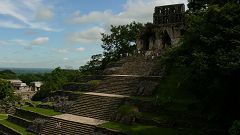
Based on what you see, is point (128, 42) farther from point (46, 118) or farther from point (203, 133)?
point (203, 133)

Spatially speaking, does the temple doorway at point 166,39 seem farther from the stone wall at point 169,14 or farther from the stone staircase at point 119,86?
the stone staircase at point 119,86

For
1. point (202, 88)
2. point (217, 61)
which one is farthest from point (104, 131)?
point (217, 61)

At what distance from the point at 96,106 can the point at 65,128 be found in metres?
3.14

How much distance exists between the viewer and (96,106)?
24.6 meters

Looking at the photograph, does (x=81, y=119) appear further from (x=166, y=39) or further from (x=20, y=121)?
(x=166, y=39)

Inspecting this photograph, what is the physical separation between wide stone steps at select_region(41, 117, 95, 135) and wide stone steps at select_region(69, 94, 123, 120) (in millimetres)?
1782

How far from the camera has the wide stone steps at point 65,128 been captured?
21.2 meters

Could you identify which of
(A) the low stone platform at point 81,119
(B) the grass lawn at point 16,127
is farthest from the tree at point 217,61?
(B) the grass lawn at point 16,127

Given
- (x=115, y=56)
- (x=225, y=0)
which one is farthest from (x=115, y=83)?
(x=115, y=56)

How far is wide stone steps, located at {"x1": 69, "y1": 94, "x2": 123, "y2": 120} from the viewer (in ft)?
76.5

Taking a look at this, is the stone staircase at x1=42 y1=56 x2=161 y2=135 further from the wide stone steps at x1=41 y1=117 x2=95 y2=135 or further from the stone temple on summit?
the stone temple on summit

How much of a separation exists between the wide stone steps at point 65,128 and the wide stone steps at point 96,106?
1782 mm

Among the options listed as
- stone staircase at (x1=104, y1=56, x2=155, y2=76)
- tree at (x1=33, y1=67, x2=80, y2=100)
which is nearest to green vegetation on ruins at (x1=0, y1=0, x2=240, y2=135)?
stone staircase at (x1=104, y1=56, x2=155, y2=76)

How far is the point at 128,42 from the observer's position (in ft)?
148
